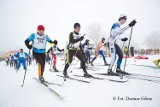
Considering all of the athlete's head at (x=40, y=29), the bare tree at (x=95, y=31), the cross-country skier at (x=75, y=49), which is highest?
the bare tree at (x=95, y=31)

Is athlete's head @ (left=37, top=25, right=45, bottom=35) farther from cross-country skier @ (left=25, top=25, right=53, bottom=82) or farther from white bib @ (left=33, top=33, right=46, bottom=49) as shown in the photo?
white bib @ (left=33, top=33, right=46, bottom=49)

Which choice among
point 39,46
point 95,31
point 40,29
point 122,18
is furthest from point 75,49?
point 95,31

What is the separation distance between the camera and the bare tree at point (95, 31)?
172ft

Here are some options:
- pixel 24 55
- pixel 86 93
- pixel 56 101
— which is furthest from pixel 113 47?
pixel 24 55

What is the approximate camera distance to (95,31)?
176 feet

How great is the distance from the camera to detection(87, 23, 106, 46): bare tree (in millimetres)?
52312

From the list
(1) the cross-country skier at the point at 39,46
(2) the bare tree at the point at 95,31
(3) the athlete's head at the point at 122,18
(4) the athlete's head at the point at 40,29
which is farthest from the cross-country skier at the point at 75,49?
(2) the bare tree at the point at 95,31

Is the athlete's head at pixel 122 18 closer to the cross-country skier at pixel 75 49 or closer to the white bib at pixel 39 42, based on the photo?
the cross-country skier at pixel 75 49

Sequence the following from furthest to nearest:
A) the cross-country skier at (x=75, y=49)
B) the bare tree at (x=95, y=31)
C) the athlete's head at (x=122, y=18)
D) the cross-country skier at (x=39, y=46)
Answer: the bare tree at (x=95, y=31) < the cross-country skier at (x=75, y=49) < the athlete's head at (x=122, y=18) < the cross-country skier at (x=39, y=46)

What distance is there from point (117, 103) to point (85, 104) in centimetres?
66

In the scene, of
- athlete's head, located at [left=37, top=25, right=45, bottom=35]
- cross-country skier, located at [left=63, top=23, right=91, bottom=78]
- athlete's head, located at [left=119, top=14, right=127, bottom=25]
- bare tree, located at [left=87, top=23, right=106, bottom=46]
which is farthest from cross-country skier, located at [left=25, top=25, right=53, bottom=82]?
bare tree, located at [left=87, top=23, right=106, bottom=46]

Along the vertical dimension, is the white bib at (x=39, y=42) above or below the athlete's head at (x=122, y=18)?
below

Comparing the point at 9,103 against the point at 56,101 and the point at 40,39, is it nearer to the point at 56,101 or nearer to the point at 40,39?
the point at 56,101

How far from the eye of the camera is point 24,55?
11.4m
